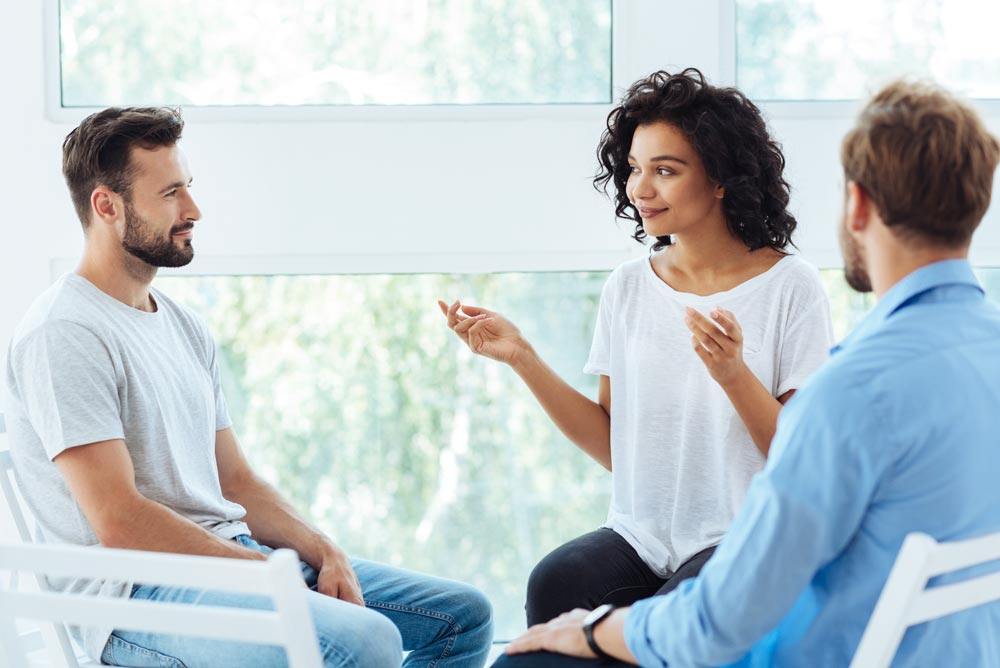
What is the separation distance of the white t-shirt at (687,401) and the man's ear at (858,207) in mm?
616

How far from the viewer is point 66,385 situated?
1.48 metres

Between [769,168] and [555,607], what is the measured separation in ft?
2.79

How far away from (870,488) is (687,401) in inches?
30.2

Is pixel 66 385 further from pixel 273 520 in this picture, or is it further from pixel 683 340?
pixel 683 340

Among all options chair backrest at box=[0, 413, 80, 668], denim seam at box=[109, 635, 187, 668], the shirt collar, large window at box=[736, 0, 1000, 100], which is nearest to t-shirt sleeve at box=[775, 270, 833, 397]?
the shirt collar

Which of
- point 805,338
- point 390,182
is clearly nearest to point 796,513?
point 805,338

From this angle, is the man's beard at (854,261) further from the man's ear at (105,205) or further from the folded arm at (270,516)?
the man's ear at (105,205)

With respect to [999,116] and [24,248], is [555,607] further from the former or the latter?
[999,116]

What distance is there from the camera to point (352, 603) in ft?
5.41

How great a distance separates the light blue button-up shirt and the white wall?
46.5 inches

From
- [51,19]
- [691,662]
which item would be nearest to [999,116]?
[691,662]

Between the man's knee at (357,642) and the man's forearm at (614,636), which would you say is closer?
the man's forearm at (614,636)

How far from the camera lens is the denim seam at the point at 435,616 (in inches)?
69.1

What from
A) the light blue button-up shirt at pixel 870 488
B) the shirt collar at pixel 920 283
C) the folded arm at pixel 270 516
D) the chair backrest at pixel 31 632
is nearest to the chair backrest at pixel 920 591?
the light blue button-up shirt at pixel 870 488
